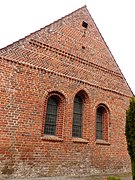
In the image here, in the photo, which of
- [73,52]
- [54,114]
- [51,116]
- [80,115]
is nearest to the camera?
[51,116]

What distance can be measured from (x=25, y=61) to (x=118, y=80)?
5.93 metres

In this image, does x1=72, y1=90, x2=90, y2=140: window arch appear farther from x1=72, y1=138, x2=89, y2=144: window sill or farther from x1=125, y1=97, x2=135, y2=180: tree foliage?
x1=125, y1=97, x2=135, y2=180: tree foliage

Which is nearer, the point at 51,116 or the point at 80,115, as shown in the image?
the point at 51,116

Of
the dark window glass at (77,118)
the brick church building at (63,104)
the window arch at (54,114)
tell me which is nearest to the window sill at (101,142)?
the brick church building at (63,104)

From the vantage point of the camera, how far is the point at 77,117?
919cm

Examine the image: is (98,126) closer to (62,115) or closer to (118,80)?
(62,115)

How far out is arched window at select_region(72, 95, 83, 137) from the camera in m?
8.97

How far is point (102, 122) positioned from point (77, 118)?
1719mm

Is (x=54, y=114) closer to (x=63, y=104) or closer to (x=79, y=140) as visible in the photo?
(x=63, y=104)

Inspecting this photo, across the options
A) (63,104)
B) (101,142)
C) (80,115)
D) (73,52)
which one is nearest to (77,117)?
(80,115)

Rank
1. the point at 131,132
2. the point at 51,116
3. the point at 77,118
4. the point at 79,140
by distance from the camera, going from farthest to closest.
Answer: the point at 77,118 < the point at 79,140 < the point at 51,116 < the point at 131,132

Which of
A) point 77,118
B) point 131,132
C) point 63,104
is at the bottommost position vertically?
point 131,132

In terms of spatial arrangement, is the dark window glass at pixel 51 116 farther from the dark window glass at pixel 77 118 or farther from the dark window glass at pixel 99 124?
the dark window glass at pixel 99 124

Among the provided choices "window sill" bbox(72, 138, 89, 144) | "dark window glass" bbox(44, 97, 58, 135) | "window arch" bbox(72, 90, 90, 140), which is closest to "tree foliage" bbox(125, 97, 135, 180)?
"window sill" bbox(72, 138, 89, 144)
